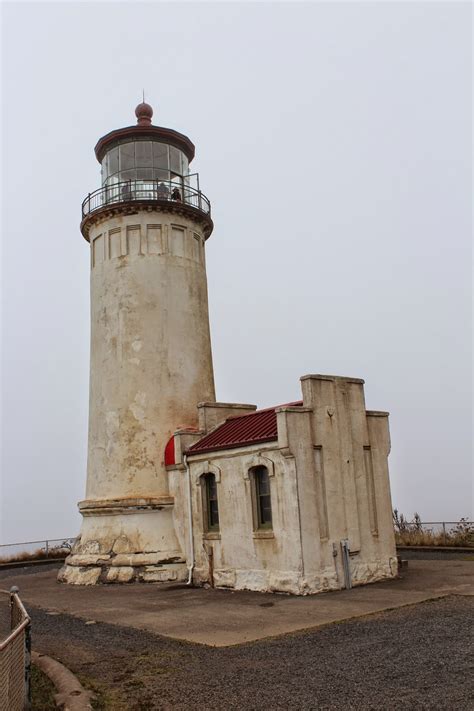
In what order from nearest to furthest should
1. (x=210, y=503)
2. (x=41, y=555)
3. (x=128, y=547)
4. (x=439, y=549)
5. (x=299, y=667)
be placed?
(x=299, y=667) → (x=210, y=503) → (x=128, y=547) → (x=439, y=549) → (x=41, y=555)

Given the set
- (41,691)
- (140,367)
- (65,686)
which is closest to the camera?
(41,691)

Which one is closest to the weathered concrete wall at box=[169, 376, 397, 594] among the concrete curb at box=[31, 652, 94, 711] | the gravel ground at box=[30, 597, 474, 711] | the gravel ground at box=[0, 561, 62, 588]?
the gravel ground at box=[30, 597, 474, 711]

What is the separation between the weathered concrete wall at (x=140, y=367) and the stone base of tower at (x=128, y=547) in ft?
0.11

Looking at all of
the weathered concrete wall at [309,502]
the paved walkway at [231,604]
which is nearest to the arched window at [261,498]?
the weathered concrete wall at [309,502]

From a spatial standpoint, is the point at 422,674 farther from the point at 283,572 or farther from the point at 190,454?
the point at 190,454

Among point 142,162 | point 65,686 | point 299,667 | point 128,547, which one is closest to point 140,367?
point 128,547

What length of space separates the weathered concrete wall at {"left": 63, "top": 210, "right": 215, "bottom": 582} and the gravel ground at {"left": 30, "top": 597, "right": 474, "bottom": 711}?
28.0 feet

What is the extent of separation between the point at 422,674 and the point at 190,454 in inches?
469

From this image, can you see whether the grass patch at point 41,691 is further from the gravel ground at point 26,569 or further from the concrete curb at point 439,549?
the concrete curb at point 439,549

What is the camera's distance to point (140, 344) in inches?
841

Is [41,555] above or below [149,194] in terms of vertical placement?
below

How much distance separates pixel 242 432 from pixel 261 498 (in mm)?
2097

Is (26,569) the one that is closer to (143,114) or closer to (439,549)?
(439,549)

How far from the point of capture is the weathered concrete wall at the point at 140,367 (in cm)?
2025
